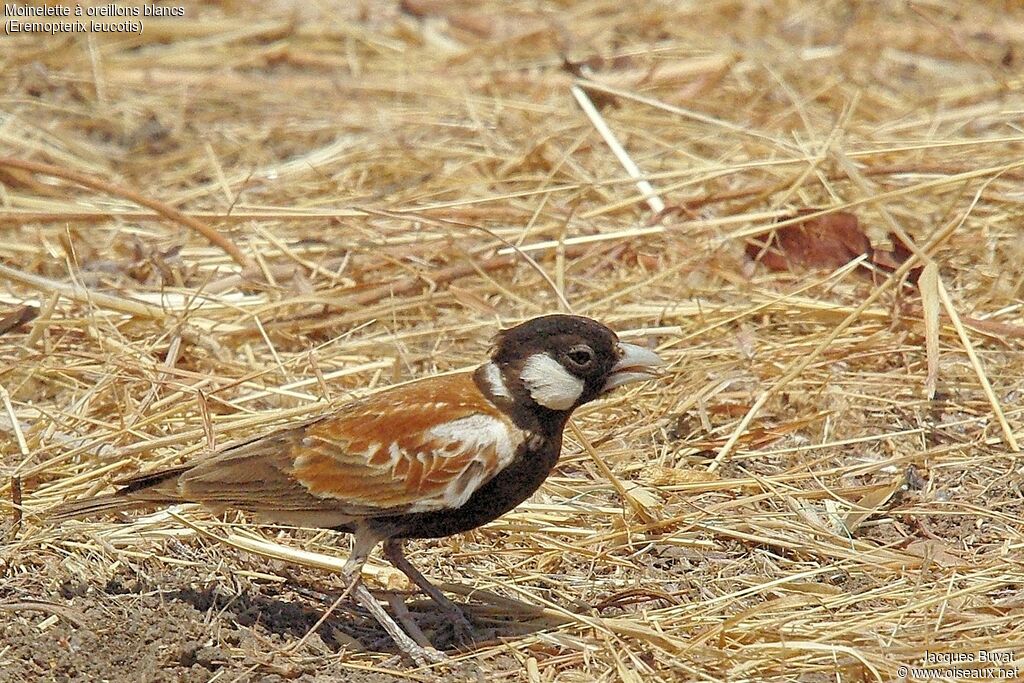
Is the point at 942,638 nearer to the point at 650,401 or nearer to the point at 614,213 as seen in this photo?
the point at 650,401

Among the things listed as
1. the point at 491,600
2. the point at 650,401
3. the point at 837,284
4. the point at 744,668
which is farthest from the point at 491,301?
the point at 744,668

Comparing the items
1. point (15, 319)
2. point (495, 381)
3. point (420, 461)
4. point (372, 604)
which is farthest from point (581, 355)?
point (15, 319)

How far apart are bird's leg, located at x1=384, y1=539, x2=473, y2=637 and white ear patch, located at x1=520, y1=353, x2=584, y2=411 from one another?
707 millimetres

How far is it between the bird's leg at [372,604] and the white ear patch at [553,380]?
70cm

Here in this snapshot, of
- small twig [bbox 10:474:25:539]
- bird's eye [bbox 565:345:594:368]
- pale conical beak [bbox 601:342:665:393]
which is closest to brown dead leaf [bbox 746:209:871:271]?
pale conical beak [bbox 601:342:665:393]

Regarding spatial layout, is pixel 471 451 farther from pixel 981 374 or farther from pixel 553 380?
pixel 981 374

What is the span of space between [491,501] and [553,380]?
1.42ft

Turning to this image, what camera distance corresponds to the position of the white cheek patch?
14.2 ft

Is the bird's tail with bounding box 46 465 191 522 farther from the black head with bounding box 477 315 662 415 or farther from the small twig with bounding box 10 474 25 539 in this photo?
the black head with bounding box 477 315 662 415

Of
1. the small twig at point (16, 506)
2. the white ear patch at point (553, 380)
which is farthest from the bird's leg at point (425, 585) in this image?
the small twig at point (16, 506)

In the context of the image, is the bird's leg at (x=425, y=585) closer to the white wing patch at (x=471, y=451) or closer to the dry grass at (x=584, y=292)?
the dry grass at (x=584, y=292)

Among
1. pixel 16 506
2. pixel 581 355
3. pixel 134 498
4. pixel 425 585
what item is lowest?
pixel 425 585

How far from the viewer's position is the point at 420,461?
13.7ft

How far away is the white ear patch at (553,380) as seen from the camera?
169 inches
